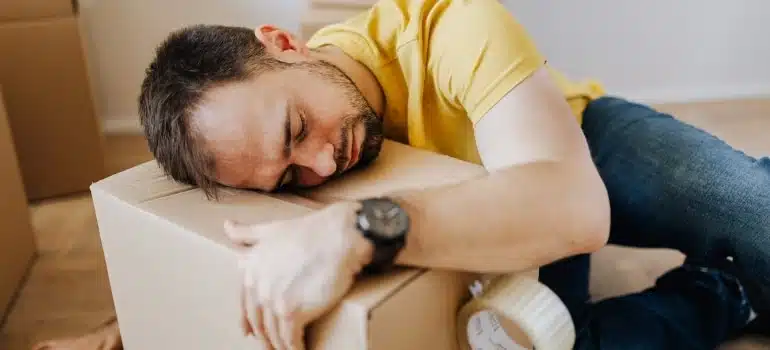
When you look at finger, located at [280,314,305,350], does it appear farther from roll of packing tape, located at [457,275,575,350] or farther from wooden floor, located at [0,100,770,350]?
wooden floor, located at [0,100,770,350]

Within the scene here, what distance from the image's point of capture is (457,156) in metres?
0.91

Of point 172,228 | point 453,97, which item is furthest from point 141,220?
point 453,97

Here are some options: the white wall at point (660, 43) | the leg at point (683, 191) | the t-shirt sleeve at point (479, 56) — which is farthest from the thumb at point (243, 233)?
the white wall at point (660, 43)

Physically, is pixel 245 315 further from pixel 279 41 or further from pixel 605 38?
pixel 605 38

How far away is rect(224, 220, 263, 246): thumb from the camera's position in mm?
565

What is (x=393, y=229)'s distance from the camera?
55cm

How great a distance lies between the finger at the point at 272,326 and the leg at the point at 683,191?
63 centimetres

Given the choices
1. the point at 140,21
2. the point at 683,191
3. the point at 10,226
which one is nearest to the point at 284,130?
the point at 683,191

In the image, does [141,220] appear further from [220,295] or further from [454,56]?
[454,56]

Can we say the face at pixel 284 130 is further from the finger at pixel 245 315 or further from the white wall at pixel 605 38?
the white wall at pixel 605 38

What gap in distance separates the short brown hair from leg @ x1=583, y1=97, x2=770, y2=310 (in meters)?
0.54

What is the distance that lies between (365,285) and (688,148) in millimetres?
619

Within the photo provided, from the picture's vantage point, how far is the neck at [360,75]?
0.88 m

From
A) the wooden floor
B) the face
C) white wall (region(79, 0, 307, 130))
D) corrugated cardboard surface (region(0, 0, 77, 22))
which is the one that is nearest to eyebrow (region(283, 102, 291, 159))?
the face
